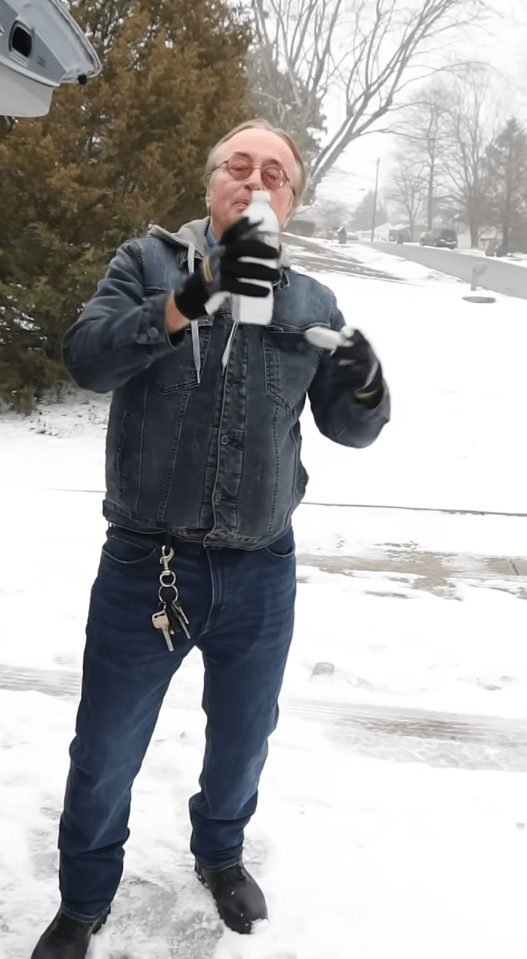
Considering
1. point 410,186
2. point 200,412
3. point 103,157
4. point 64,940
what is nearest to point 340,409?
point 200,412

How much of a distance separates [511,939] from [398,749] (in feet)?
2.41

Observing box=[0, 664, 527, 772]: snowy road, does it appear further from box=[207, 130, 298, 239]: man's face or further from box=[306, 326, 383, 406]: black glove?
box=[207, 130, 298, 239]: man's face

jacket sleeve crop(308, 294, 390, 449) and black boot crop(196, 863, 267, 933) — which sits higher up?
jacket sleeve crop(308, 294, 390, 449)

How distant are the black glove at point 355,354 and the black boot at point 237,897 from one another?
3.88ft

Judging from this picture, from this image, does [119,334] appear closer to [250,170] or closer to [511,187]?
[250,170]

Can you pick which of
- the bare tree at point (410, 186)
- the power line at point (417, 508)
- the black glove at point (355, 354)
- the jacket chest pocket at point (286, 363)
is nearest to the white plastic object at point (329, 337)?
the black glove at point (355, 354)

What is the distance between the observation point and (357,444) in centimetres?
174

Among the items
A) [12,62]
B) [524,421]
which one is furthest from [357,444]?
[524,421]

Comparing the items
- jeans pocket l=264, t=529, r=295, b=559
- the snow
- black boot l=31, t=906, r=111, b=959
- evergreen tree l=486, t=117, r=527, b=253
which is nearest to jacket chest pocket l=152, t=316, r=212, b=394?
jeans pocket l=264, t=529, r=295, b=559

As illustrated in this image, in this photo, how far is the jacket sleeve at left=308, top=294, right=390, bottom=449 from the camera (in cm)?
162

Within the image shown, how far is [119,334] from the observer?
139 cm

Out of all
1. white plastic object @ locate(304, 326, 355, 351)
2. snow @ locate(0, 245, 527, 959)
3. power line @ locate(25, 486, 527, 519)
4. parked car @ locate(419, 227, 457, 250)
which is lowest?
snow @ locate(0, 245, 527, 959)

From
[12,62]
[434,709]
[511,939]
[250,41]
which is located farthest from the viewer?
[250,41]

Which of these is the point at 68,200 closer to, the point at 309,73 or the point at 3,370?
the point at 3,370
